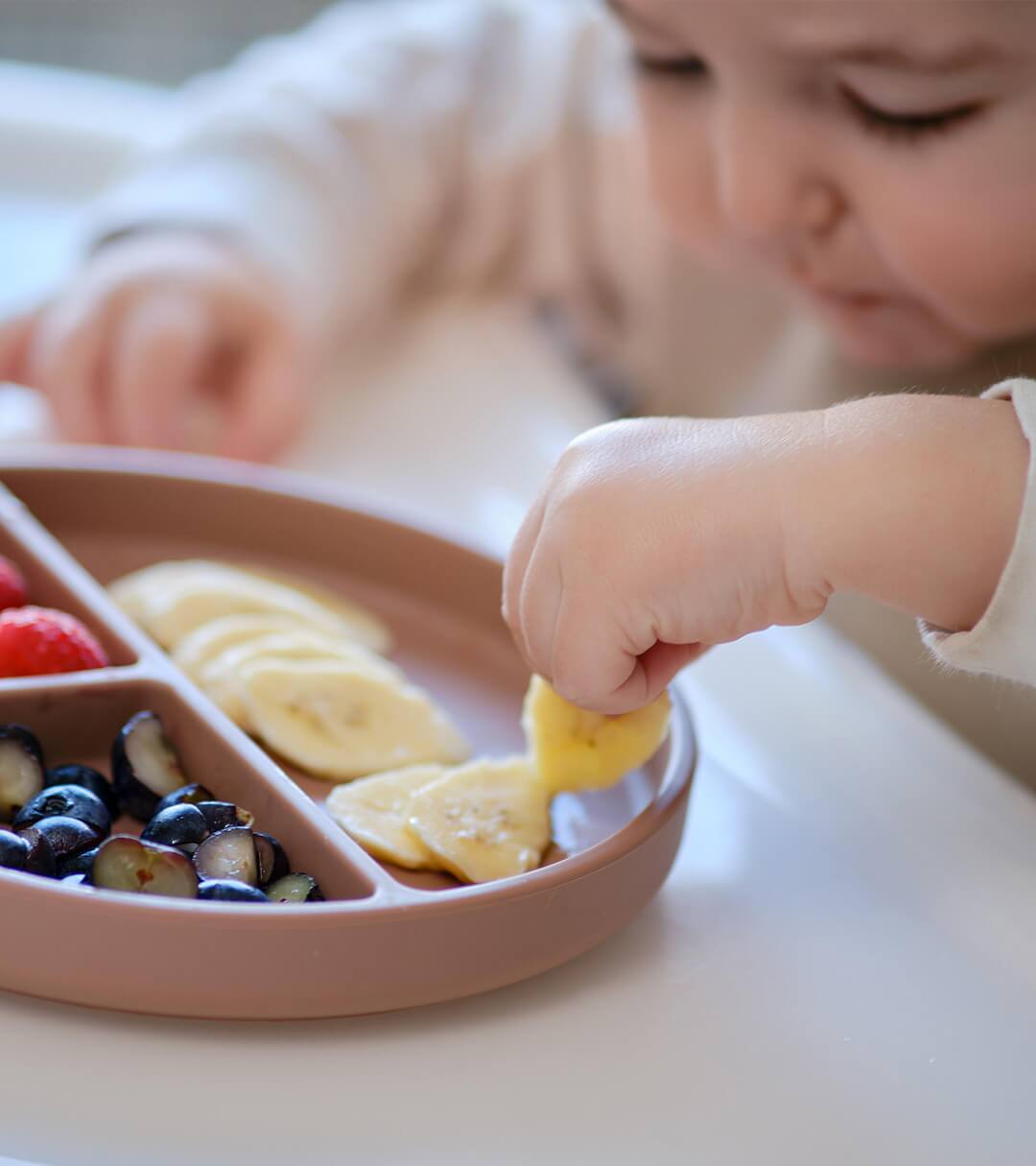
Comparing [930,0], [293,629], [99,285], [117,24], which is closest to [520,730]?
[293,629]

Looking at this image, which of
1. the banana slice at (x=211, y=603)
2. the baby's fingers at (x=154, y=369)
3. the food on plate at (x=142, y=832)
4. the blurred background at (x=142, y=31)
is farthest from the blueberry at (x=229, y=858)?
the blurred background at (x=142, y=31)

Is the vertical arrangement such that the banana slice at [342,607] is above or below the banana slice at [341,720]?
below

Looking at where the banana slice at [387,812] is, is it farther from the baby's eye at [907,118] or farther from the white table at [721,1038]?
the baby's eye at [907,118]

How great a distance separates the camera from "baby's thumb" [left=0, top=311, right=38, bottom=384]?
1208 mm

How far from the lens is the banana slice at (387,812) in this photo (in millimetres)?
594

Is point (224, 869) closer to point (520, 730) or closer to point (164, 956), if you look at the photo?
point (164, 956)

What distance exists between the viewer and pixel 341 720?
69 centimetres

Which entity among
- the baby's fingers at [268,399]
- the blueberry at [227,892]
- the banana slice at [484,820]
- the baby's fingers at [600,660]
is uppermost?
the baby's fingers at [600,660]

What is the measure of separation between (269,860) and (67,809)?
9cm

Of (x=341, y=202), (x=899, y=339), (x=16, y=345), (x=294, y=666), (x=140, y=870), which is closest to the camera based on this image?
(x=140, y=870)

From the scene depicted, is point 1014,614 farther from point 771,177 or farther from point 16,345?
point 16,345

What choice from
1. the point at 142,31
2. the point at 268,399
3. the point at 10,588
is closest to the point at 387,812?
the point at 10,588

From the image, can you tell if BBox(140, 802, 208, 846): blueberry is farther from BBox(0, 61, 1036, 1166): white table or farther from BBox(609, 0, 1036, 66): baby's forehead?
BBox(609, 0, 1036, 66): baby's forehead

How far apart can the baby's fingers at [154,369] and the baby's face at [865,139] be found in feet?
1.41
